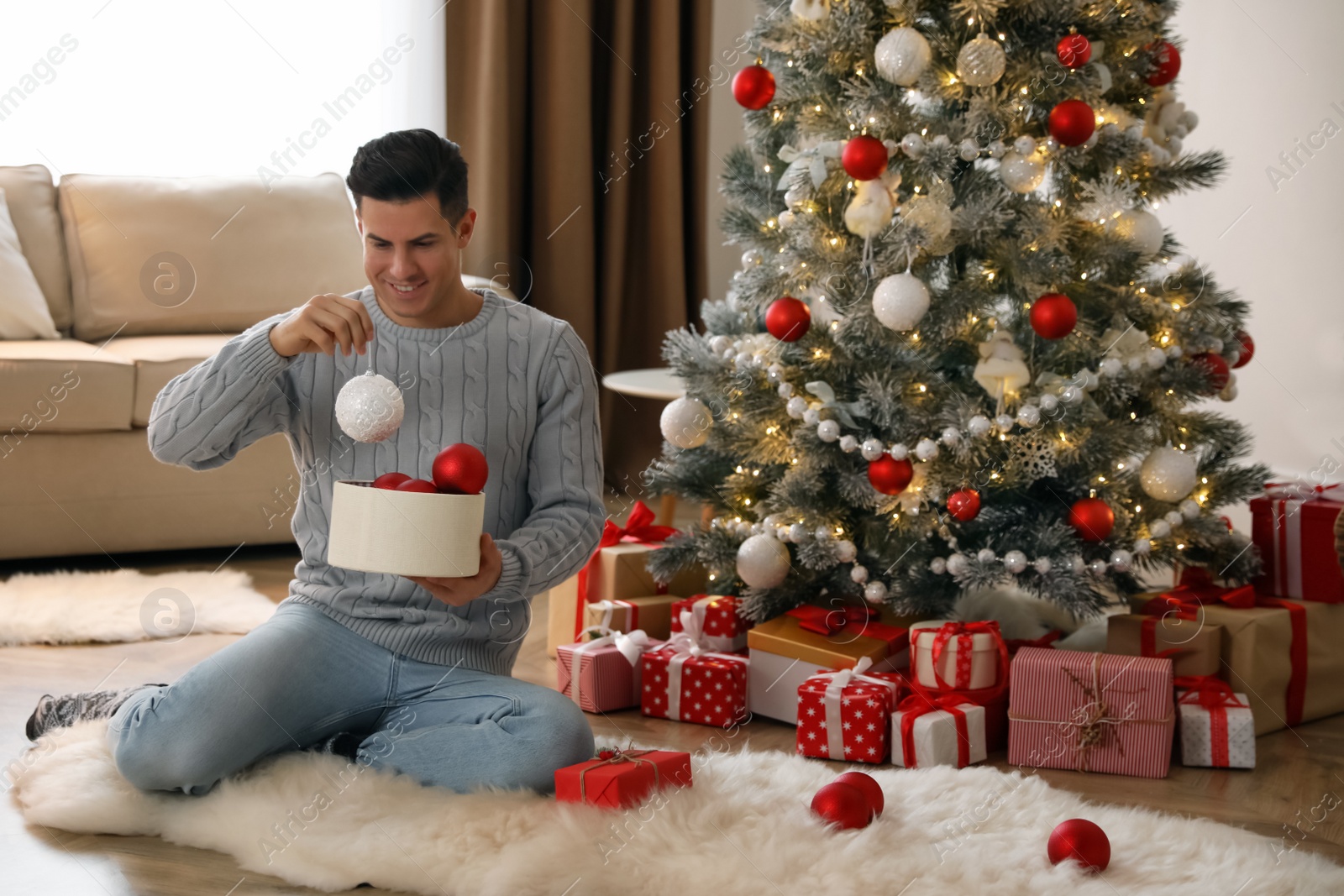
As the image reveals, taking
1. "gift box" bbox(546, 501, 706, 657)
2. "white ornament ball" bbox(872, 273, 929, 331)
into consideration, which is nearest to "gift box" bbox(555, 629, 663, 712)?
"gift box" bbox(546, 501, 706, 657)

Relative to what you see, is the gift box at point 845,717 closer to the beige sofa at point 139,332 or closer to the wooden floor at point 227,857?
the wooden floor at point 227,857

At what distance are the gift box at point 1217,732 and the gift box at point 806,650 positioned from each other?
1.47 ft

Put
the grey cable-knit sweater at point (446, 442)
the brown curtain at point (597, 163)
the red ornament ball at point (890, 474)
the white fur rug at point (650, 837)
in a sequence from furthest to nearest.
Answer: the brown curtain at point (597, 163)
the red ornament ball at point (890, 474)
the grey cable-knit sweater at point (446, 442)
the white fur rug at point (650, 837)

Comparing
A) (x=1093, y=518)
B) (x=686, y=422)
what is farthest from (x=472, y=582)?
(x=1093, y=518)

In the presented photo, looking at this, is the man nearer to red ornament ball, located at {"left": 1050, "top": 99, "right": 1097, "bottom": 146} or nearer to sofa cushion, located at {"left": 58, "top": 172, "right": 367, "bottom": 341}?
red ornament ball, located at {"left": 1050, "top": 99, "right": 1097, "bottom": 146}

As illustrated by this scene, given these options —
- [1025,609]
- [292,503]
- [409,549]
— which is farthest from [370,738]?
[292,503]

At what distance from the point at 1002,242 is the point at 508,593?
102cm

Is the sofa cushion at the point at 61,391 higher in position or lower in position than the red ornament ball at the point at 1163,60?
lower

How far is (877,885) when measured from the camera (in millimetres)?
1383

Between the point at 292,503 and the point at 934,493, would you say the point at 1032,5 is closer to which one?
the point at 934,493

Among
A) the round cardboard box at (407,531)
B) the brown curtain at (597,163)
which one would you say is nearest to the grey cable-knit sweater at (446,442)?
the round cardboard box at (407,531)

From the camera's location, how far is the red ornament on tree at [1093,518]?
2084 millimetres

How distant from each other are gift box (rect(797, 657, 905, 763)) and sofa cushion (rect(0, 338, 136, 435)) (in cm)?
176

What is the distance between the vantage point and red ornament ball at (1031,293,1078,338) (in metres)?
2.03
